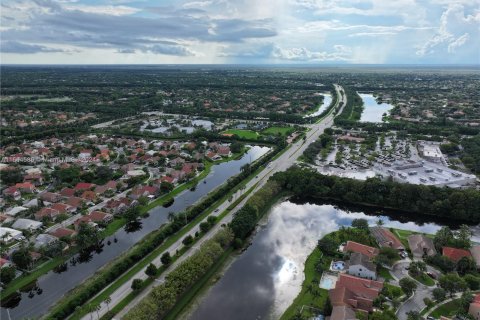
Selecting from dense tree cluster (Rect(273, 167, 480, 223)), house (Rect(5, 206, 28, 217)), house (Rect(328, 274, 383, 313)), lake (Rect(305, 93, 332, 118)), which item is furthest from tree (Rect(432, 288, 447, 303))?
lake (Rect(305, 93, 332, 118))

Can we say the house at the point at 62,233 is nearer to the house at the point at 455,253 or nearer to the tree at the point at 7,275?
the tree at the point at 7,275

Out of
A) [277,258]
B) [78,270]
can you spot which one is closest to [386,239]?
[277,258]

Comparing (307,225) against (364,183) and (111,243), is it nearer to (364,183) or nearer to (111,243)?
(364,183)

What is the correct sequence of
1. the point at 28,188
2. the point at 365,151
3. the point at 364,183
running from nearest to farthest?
1. the point at 364,183
2. the point at 28,188
3. the point at 365,151

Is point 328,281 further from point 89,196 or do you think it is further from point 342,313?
point 89,196

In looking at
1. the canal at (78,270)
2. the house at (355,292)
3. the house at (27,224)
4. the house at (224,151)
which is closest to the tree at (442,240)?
the house at (355,292)

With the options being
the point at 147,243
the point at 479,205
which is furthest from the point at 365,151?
the point at 147,243
